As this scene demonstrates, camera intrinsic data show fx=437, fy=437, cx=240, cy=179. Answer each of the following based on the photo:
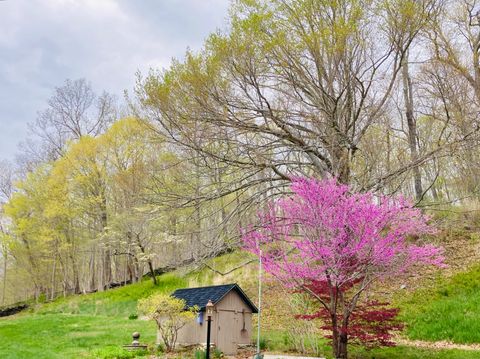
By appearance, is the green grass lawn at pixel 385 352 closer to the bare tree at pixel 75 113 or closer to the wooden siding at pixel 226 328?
the wooden siding at pixel 226 328

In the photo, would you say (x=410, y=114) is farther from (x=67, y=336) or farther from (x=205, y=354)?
(x=67, y=336)

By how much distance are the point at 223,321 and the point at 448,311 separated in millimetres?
5720

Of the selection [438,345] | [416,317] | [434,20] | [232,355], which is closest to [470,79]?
[434,20]

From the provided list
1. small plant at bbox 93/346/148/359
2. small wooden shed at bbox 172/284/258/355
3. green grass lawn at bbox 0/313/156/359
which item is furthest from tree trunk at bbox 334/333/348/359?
green grass lawn at bbox 0/313/156/359

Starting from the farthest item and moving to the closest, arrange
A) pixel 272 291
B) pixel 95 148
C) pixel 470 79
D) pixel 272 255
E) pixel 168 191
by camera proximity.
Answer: pixel 95 148 < pixel 272 291 < pixel 470 79 < pixel 168 191 < pixel 272 255

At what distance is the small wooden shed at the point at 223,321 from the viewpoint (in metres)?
9.62

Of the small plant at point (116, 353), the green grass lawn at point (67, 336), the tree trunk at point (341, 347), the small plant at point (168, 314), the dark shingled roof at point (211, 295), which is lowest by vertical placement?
the green grass lawn at point (67, 336)

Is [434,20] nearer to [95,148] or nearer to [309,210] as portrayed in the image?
[309,210]

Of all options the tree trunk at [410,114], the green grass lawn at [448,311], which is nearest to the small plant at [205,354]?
the green grass lawn at [448,311]

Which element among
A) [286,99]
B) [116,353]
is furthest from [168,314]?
[286,99]

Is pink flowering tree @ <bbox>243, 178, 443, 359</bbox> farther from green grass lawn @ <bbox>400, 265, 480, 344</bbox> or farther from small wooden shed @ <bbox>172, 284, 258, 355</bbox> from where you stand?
green grass lawn @ <bbox>400, 265, 480, 344</bbox>

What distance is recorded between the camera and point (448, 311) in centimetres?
1095

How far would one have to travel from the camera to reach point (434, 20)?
11562 millimetres

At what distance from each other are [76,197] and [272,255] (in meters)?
19.2
